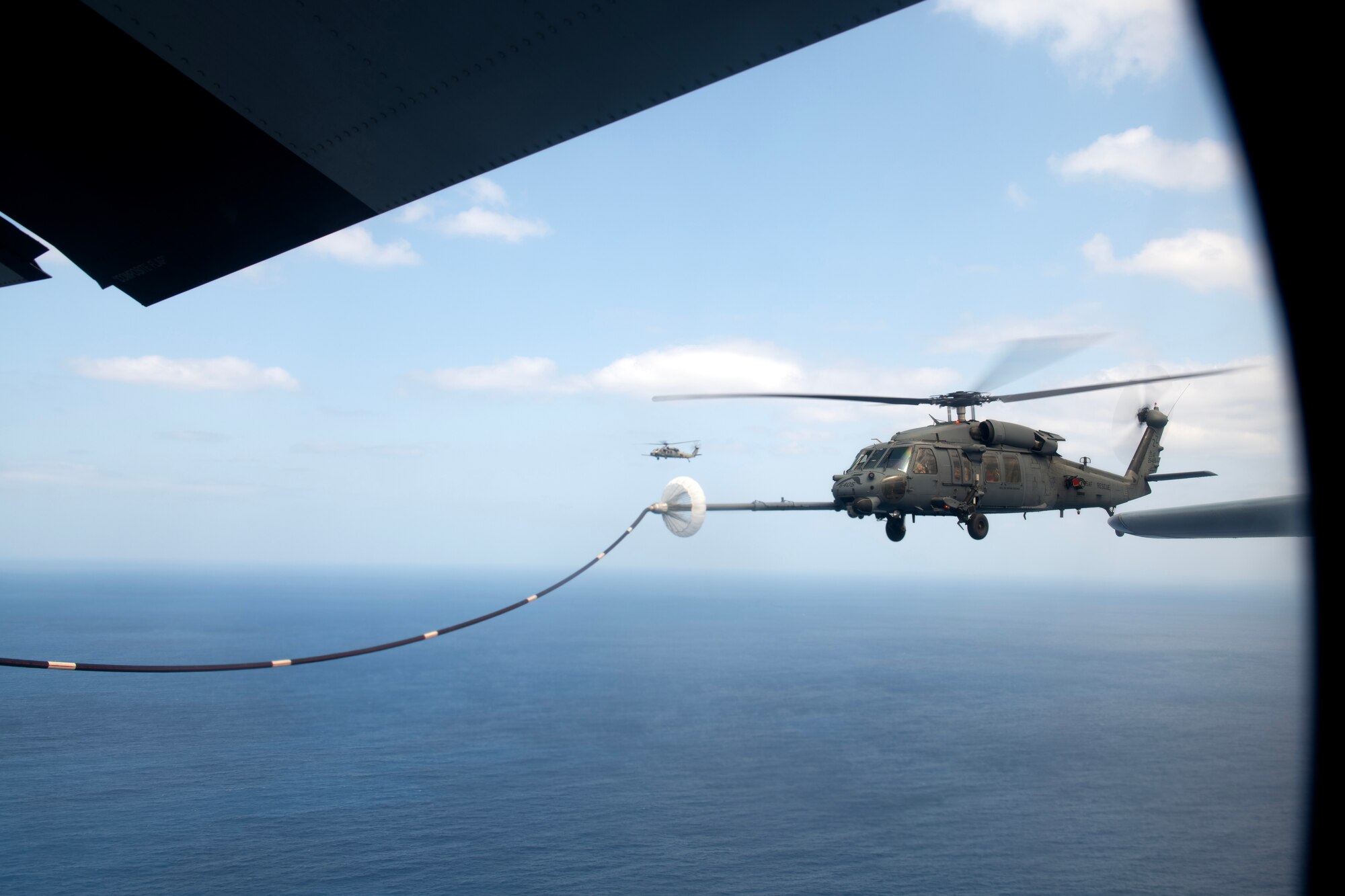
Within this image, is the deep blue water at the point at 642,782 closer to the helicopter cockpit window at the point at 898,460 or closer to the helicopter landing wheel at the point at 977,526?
the helicopter landing wheel at the point at 977,526

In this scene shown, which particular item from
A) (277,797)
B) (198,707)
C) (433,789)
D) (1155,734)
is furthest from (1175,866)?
(198,707)

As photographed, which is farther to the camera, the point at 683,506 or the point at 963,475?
the point at 963,475

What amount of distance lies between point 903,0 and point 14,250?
1048cm

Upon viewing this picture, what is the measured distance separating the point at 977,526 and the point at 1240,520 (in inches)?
577

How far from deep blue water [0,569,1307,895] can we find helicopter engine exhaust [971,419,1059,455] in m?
63.9

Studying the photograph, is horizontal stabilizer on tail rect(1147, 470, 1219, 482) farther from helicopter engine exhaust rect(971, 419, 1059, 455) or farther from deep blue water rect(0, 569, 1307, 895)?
deep blue water rect(0, 569, 1307, 895)

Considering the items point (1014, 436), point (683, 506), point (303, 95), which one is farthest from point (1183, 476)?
point (303, 95)

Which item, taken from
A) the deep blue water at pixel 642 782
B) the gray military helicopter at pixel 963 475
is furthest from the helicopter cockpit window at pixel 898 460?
the deep blue water at pixel 642 782

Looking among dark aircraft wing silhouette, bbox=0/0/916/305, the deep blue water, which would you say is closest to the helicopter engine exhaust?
dark aircraft wing silhouette, bbox=0/0/916/305

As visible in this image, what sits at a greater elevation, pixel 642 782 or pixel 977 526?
pixel 977 526

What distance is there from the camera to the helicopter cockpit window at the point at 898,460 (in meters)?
17.3

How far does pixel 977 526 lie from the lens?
1764 centimetres

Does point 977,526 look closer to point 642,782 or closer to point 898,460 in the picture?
point 898,460

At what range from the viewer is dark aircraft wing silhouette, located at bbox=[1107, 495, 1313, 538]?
3.50 m
